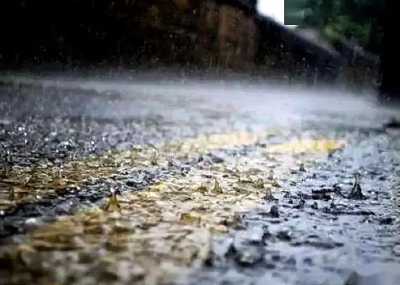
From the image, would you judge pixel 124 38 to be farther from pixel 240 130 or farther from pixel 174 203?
pixel 174 203

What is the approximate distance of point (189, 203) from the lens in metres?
0.54

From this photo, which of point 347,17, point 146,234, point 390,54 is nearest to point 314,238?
point 146,234

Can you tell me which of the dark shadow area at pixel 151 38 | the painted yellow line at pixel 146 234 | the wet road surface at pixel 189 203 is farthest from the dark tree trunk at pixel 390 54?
the painted yellow line at pixel 146 234

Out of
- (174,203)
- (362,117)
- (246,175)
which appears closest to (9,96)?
(362,117)

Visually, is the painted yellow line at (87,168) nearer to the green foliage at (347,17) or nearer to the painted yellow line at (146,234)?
the painted yellow line at (146,234)

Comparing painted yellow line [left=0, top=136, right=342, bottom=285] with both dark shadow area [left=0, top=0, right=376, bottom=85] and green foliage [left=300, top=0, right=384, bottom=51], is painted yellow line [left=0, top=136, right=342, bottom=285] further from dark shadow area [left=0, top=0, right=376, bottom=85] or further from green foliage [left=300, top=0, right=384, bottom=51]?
dark shadow area [left=0, top=0, right=376, bottom=85]

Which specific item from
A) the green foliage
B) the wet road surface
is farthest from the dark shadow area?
the wet road surface

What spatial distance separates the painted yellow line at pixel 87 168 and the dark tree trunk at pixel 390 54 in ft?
5.02

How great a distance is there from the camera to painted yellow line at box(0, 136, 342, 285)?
12.7 inches

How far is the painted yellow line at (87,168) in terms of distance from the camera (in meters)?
0.57

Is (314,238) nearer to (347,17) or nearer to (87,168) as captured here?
(87,168)

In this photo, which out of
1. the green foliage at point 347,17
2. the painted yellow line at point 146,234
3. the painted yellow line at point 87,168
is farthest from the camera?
the green foliage at point 347,17

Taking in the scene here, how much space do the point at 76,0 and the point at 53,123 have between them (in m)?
1.50

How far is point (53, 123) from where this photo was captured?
1.34 metres
